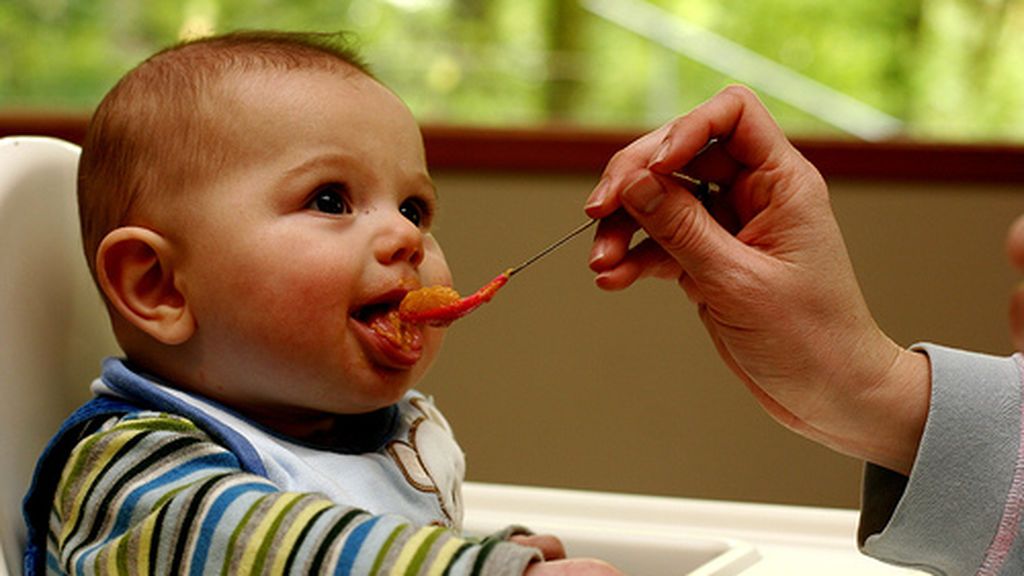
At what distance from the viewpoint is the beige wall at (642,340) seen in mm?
2164

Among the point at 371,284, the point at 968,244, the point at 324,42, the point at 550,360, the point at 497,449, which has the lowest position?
the point at 497,449

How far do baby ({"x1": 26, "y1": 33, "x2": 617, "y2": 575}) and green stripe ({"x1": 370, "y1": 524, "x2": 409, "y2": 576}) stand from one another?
11 centimetres

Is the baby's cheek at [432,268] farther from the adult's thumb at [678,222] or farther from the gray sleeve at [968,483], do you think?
the gray sleeve at [968,483]

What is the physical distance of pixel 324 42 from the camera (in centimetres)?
96

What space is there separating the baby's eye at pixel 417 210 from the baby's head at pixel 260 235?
0.02m

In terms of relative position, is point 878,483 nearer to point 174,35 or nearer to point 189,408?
point 189,408

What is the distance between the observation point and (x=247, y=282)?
81cm

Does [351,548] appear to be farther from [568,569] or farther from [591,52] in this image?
[591,52]

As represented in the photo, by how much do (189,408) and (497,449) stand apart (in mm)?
1515

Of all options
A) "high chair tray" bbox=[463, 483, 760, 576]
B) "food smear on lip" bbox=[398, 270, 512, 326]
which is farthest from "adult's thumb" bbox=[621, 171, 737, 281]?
"high chair tray" bbox=[463, 483, 760, 576]

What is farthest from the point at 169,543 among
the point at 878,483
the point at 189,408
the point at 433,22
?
the point at 433,22

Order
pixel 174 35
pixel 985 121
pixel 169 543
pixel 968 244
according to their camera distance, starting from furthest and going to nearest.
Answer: pixel 174 35
pixel 985 121
pixel 968 244
pixel 169 543

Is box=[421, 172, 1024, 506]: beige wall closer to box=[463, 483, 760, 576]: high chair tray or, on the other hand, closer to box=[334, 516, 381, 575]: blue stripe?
box=[463, 483, 760, 576]: high chair tray

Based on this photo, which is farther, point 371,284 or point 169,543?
point 371,284
